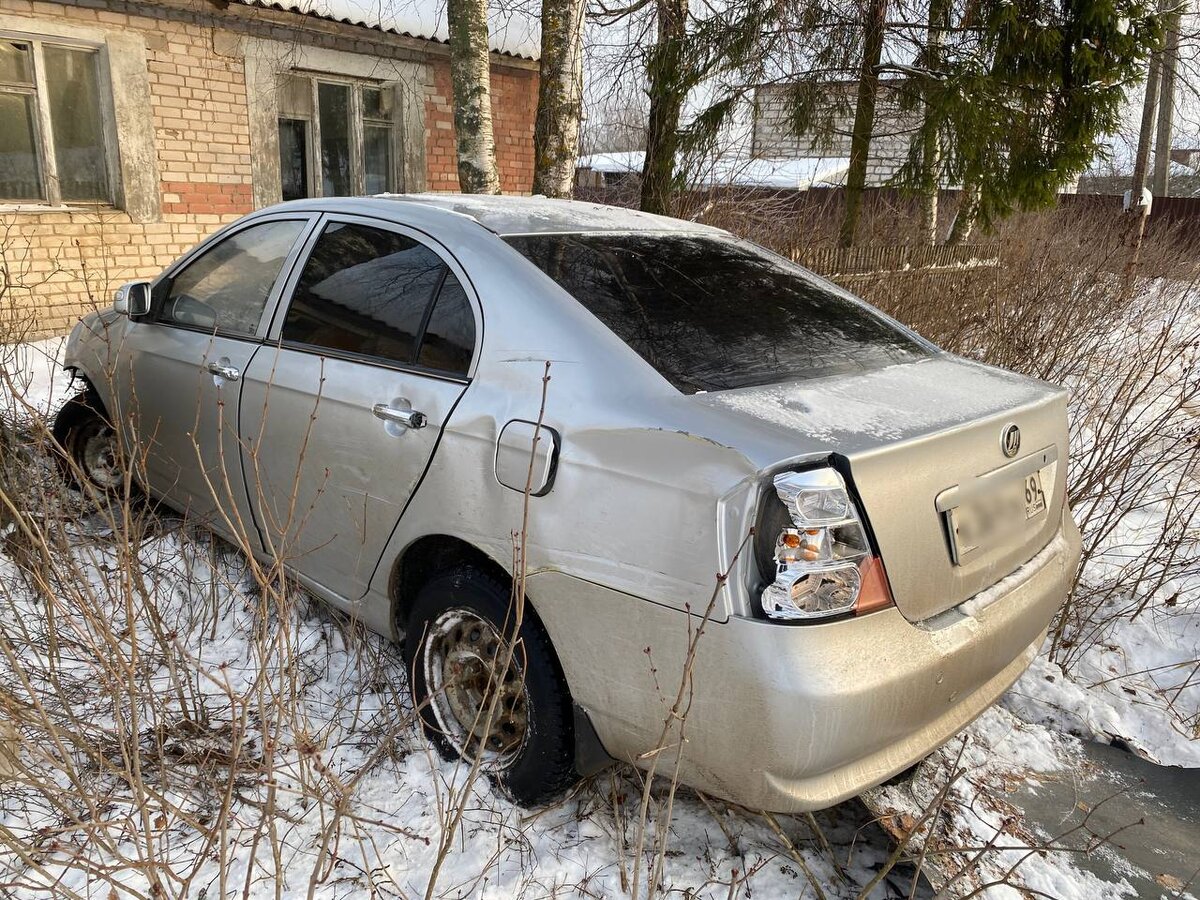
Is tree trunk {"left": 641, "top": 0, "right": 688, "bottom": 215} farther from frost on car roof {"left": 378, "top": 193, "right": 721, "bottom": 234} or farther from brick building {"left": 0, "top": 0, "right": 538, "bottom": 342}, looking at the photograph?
frost on car roof {"left": 378, "top": 193, "right": 721, "bottom": 234}

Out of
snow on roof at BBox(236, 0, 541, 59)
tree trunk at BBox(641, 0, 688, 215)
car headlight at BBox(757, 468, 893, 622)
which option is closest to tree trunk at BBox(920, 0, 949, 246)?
tree trunk at BBox(641, 0, 688, 215)

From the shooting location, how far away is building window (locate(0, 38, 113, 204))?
7301mm

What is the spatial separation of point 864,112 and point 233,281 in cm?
795

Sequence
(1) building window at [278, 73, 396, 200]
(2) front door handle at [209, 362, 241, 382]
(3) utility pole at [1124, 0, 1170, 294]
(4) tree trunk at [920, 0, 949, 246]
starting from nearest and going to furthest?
(2) front door handle at [209, 362, 241, 382] < (3) utility pole at [1124, 0, 1170, 294] < (4) tree trunk at [920, 0, 949, 246] < (1) building window at [278, 73, 396, 200]

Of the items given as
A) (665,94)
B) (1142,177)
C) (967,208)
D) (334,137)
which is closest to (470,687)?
(665,94)

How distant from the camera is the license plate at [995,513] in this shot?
197 centimetres

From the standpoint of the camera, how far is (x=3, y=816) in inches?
87.1

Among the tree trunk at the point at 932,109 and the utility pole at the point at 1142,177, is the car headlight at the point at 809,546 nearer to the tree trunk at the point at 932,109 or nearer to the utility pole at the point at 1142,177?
the utility pole at the point at 1142,177

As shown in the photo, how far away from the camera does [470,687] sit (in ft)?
7.89

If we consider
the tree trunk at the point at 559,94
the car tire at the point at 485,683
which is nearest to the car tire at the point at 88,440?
the car tire at the point at 485,683

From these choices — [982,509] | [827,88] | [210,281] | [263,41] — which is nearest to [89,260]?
[263,41]

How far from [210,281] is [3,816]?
1.91m

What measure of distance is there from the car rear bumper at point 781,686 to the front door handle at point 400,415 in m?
0.56

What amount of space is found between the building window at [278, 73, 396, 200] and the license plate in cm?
857
